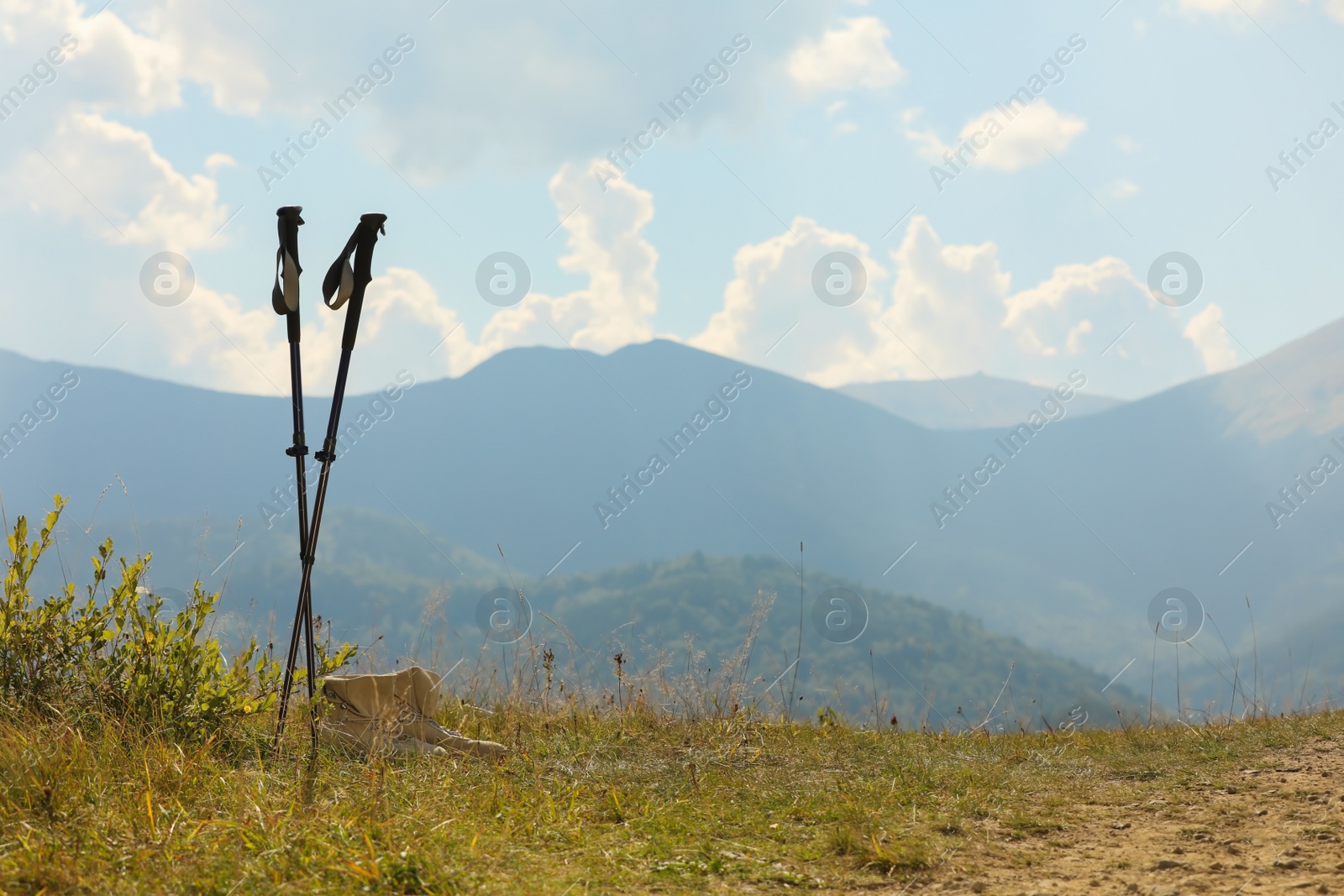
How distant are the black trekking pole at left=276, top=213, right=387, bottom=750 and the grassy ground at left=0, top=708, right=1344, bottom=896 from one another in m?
0.73

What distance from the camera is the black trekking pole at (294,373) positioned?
4383mm

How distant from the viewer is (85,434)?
148375mm

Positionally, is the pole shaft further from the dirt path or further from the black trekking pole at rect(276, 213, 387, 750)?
the dirt path

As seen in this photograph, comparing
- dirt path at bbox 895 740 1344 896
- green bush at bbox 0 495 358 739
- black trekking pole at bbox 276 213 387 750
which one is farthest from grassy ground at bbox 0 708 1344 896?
black trekking pole at bbox 276 213 387 750

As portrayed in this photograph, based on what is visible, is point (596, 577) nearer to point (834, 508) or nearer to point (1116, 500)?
point (834, 508)

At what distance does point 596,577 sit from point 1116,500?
11596cm

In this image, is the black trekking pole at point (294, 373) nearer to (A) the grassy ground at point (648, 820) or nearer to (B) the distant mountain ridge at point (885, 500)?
(A) the grassy ground at point (648, 820)

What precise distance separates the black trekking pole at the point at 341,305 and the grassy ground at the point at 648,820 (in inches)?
28.6

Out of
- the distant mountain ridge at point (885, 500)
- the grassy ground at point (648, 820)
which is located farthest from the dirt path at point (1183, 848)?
the distant mountain ridge at point (885, 500)

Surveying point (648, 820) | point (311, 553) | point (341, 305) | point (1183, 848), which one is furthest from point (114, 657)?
point (1183, 848)

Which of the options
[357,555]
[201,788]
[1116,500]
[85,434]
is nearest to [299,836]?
[201,788]

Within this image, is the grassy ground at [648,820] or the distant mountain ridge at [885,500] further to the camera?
the distant mountain ridge at [885,500]

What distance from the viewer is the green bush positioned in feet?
15.4

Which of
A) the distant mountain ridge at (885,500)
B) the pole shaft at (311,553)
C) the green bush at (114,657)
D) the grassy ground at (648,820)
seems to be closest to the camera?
the grassy ground at (648,820)
